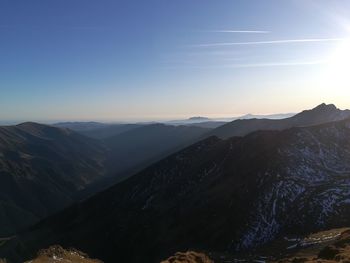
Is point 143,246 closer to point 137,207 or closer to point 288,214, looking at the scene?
point 137,207

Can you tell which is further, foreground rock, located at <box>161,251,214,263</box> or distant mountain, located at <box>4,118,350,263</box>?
distant mountain, located at <box>4,118,350,263</box>

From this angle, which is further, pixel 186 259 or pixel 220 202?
pixel 220 202

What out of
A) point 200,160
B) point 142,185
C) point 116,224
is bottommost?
point 116,224

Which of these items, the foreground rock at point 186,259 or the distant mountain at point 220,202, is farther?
the distant mountain at point 220,202

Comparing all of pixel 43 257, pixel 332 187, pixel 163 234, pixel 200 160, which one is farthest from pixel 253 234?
pixel 200 160

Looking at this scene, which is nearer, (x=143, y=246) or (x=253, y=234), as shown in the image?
(x=253, y=234)

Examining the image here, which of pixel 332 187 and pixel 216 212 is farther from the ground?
pixel 332 187

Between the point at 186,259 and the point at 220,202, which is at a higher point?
the point at 186,259

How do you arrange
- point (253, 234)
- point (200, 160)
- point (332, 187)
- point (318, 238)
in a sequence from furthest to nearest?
point (200, 160)
point (332, 187)
point (253, 234)
point (318, 238)
